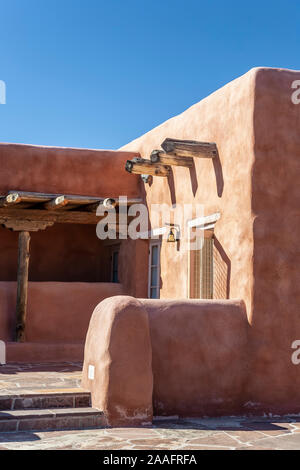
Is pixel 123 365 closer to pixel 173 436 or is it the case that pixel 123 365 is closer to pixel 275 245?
pixel 173 436

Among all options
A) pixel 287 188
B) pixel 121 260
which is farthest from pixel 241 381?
pixel 121 260

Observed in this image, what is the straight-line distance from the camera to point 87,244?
49.2 ft

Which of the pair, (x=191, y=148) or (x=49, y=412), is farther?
(x=191, y=148)

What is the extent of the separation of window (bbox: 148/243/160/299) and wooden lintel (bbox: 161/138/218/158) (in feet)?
9.43

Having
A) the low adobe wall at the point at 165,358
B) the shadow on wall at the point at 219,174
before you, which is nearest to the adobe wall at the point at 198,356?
the low adobe wall at the point at 165,358

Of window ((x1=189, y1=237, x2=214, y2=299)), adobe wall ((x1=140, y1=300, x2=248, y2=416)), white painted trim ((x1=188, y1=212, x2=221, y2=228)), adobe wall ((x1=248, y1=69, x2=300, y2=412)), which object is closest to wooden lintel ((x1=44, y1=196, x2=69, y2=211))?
white painted trim ((x1=188, y1=212, x2=221, y2=228))

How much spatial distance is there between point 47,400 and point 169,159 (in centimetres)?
451

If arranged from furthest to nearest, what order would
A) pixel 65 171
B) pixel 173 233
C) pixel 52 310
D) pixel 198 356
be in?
pixel 65 171, pixel 52 310, pixel 173 233, pixel 198 356

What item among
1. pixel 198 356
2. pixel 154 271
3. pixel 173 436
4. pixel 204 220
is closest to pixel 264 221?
pixel 204 220

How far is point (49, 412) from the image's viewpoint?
22.9ft

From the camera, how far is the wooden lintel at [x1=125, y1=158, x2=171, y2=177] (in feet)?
34.8

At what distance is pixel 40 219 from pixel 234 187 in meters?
4.96
